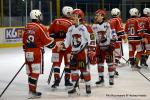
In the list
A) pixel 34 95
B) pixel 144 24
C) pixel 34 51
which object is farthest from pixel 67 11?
pixel 144 24

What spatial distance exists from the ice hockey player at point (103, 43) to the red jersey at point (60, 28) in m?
0.52

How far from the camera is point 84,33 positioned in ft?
19.1

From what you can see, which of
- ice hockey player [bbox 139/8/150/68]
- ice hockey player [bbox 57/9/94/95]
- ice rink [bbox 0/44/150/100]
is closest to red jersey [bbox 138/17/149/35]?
ice hockey player [bbox 139/8/150/68]

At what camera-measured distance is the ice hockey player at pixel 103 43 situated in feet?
21.9

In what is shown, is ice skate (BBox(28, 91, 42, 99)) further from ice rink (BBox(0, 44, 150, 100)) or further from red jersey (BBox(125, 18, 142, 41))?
red jersey (BBox(125, 18, 142, 41))

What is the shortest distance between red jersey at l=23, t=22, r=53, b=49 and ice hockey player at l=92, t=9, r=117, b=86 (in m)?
1.20

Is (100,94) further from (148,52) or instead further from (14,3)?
(14,3)

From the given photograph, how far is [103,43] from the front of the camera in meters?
6.76

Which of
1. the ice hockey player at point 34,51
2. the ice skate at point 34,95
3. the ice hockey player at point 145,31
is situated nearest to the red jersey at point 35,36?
the ice hockey player at point 34,51

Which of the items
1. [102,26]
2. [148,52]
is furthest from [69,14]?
[148,52]

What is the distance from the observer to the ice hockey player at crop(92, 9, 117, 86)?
21.9 ft

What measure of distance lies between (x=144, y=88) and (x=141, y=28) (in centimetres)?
231

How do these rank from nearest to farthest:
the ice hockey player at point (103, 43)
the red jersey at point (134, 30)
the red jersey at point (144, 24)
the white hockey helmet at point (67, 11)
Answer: the white hockey helmet at point (67, 11)
the ice hockey player at point (103, 43)
the red jersey at point (134, 30)
the red jersey at point (144, 24)

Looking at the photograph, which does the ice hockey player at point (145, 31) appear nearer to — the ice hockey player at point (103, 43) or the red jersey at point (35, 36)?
the ice hockey player at point (103, 43)
